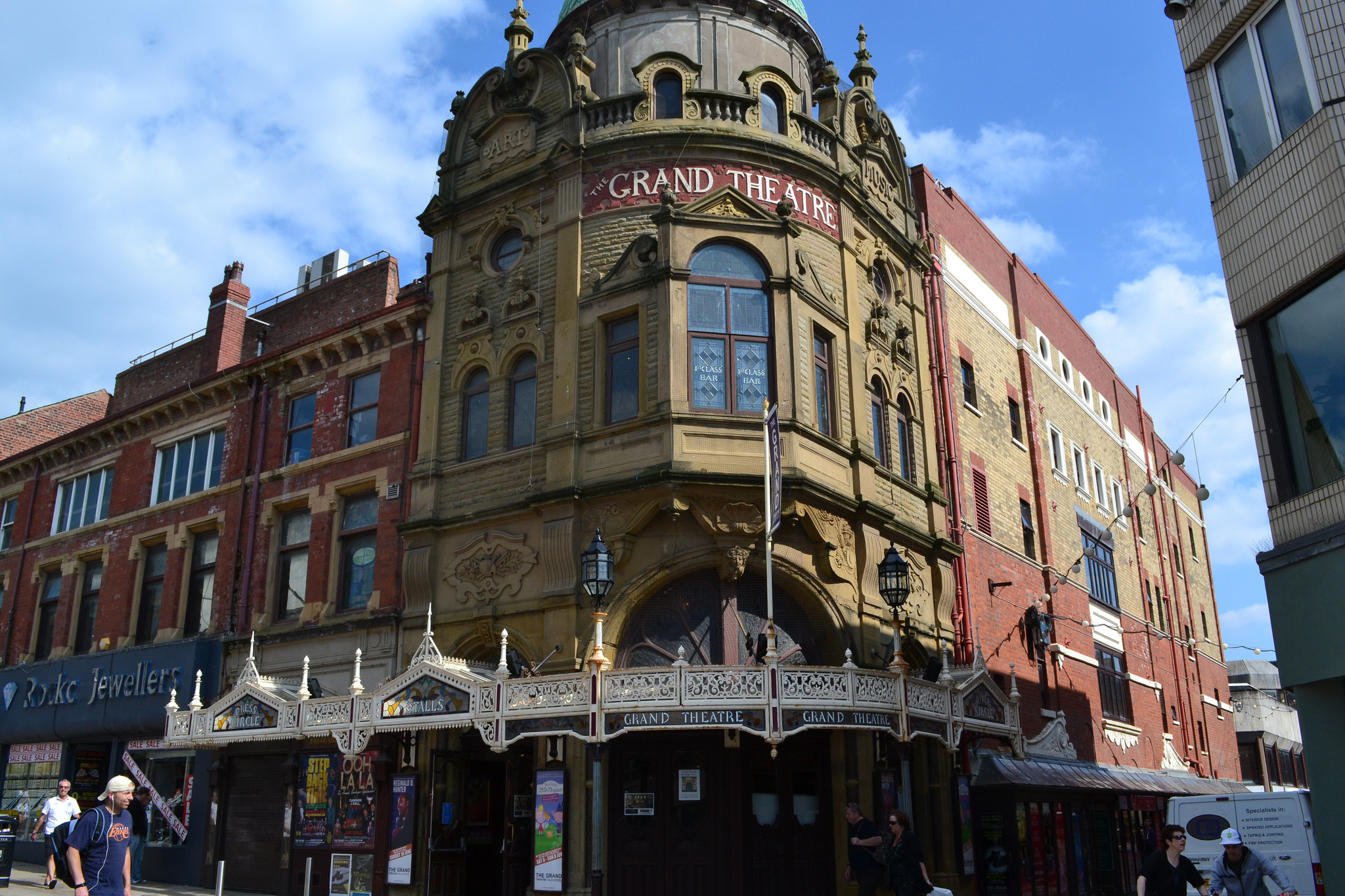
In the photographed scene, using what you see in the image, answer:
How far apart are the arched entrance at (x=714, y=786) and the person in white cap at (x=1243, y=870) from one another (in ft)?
24.7

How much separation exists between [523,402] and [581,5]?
29.2ft

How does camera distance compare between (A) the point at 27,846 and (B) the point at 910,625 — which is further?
(A) the point at 27,846

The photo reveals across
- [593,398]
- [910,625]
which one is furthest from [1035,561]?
[593,398]

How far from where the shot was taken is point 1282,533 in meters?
13.4

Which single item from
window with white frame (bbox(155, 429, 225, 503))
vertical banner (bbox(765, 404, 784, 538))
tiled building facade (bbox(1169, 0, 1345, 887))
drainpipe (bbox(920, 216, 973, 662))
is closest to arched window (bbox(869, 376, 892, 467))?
drainpipe (bbox(920, 216, 973, 662))

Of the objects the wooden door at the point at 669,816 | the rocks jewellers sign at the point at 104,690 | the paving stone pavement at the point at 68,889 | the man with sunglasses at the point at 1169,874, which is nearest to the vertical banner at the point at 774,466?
the wooden door at the point at 669,816

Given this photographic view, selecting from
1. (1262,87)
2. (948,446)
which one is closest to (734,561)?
(948,446)

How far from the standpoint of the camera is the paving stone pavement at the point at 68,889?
19859 mm

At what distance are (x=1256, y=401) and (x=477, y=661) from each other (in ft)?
42.2

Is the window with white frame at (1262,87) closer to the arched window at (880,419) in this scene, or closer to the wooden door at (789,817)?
the arched window at (880,419)

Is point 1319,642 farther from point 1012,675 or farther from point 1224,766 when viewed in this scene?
point 1224,766

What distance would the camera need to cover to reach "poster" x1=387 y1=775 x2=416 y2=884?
18516 mm

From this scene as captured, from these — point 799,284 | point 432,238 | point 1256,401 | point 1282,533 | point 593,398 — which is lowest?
point 1282,533

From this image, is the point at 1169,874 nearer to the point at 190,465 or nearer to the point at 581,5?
the point at 581,5
